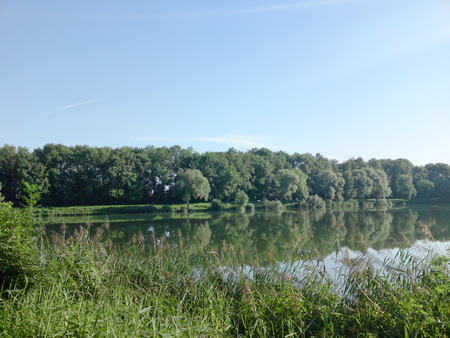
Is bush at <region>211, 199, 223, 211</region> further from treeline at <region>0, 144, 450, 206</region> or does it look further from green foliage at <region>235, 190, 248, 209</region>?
treeline at <region>0, 144, 450, 206</region>

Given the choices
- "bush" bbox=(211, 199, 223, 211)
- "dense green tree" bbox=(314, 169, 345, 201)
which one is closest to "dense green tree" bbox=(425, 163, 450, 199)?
"dense green tree" bbox=(314, 169, 345, 201)

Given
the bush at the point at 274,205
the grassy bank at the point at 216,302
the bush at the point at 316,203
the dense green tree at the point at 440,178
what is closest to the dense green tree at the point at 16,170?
the bush at the point at 274,205

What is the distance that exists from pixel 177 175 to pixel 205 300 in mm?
50644

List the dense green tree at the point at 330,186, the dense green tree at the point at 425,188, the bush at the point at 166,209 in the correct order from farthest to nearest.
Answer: the dense green tree at the point at 425,188, the dense green tree at the point at 330,186, the bush at the point at 166,209

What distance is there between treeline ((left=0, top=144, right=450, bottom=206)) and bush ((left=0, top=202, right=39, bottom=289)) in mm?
42383

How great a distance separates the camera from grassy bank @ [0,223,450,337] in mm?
3955

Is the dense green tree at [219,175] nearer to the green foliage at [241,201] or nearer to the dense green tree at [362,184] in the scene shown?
the green foliage at [241,201]

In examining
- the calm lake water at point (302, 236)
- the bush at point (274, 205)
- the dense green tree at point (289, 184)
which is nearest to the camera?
the calm lake water at point (302, 236)

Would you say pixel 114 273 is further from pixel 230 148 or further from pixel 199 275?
pixel 230 148

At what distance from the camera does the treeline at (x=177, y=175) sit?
163 ft

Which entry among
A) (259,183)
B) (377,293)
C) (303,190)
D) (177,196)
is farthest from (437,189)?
(377,293)

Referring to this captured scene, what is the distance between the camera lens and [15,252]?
501 cm

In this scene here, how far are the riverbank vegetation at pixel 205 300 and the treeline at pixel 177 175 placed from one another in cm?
4208

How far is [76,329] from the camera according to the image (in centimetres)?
369
